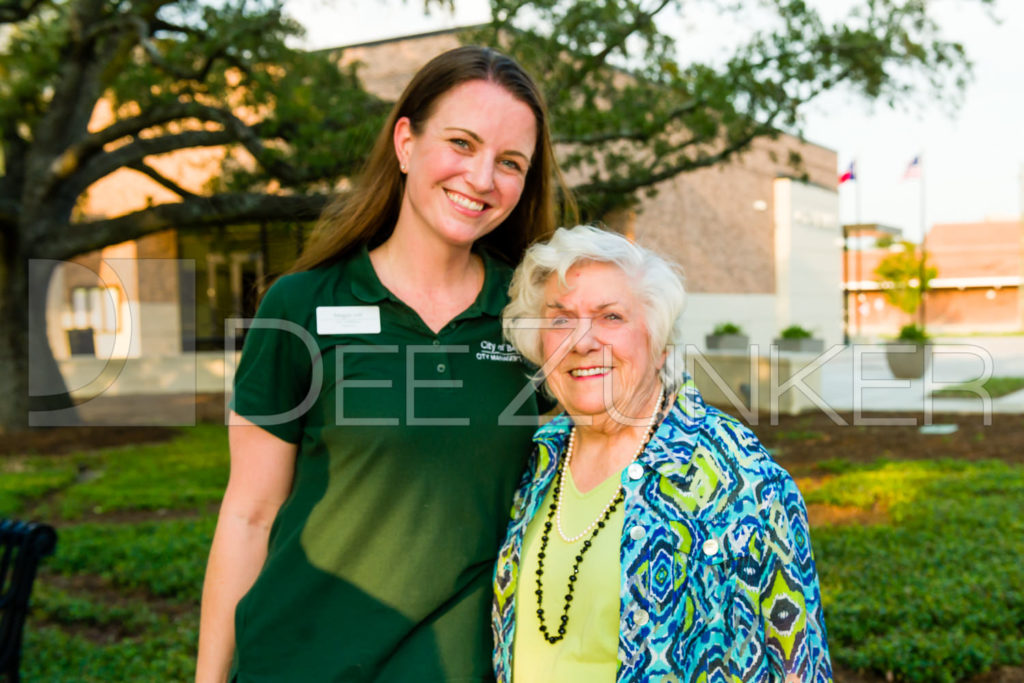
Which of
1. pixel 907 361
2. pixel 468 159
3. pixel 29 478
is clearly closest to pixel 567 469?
pixel 468 159

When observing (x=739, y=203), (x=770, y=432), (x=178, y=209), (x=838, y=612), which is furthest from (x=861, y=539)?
(x=739, y=203)

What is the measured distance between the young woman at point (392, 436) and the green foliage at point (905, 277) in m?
38.8

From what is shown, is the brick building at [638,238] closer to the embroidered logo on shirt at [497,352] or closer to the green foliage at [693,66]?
the green foliage at [693,66]

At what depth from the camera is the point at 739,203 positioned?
2870 cm

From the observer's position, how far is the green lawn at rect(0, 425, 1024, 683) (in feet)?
13.9

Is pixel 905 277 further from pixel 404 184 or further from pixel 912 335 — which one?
pixel 404 184

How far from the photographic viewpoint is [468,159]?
203 cm

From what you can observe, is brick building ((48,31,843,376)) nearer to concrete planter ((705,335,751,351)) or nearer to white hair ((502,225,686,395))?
concrete planter ((705,335,751,351))

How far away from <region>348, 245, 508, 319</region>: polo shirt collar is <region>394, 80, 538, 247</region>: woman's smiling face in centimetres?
17

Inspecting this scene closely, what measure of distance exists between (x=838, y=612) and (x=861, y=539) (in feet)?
5.11

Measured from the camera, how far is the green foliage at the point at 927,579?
13.2 feet

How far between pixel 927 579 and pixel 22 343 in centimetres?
1244

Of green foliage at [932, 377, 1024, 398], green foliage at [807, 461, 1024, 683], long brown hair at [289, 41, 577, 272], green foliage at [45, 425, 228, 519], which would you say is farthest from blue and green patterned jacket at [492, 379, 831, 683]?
green foliage at [932, 377, 1024, 398]

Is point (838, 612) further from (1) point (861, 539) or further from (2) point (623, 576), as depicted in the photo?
(2) point (623, 576)
